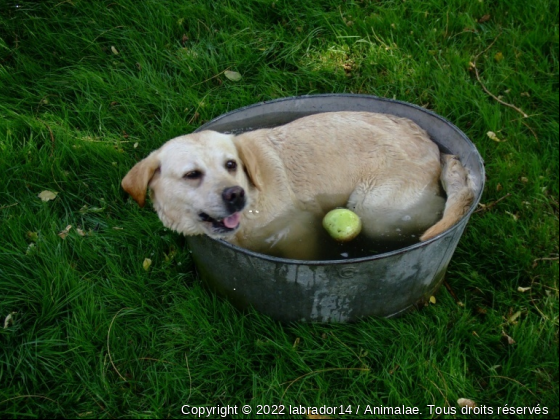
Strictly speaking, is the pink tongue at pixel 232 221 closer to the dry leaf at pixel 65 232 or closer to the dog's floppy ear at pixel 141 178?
the dog's floppy ear at pixel 141 178

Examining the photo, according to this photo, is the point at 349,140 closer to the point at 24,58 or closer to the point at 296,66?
the point at 296,66

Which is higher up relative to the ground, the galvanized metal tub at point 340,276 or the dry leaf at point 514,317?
the galvanized metal tub at point 340,276

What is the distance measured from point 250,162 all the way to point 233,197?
0.43 meters

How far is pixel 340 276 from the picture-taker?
236 centimetres

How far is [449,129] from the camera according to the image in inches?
118

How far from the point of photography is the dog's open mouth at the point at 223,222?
8.55 feet

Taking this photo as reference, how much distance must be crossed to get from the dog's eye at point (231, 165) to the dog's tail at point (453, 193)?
3.52 feet

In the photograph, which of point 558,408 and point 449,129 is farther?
point 449,129

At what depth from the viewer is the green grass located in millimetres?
2566

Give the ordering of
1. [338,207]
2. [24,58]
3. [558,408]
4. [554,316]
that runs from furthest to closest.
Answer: [24,58] < [338,207] < [554,316] < [558,408]

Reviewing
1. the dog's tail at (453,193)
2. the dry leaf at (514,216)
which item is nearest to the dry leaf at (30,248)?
the dog's tail at (453,193)

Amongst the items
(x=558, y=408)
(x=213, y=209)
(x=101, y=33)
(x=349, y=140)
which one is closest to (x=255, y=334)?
(x=213, y=209)

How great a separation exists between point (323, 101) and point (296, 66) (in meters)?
0.94

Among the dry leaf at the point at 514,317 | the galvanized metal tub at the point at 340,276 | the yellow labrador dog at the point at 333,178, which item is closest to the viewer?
the galvanized metal tub at the point at 340,276
